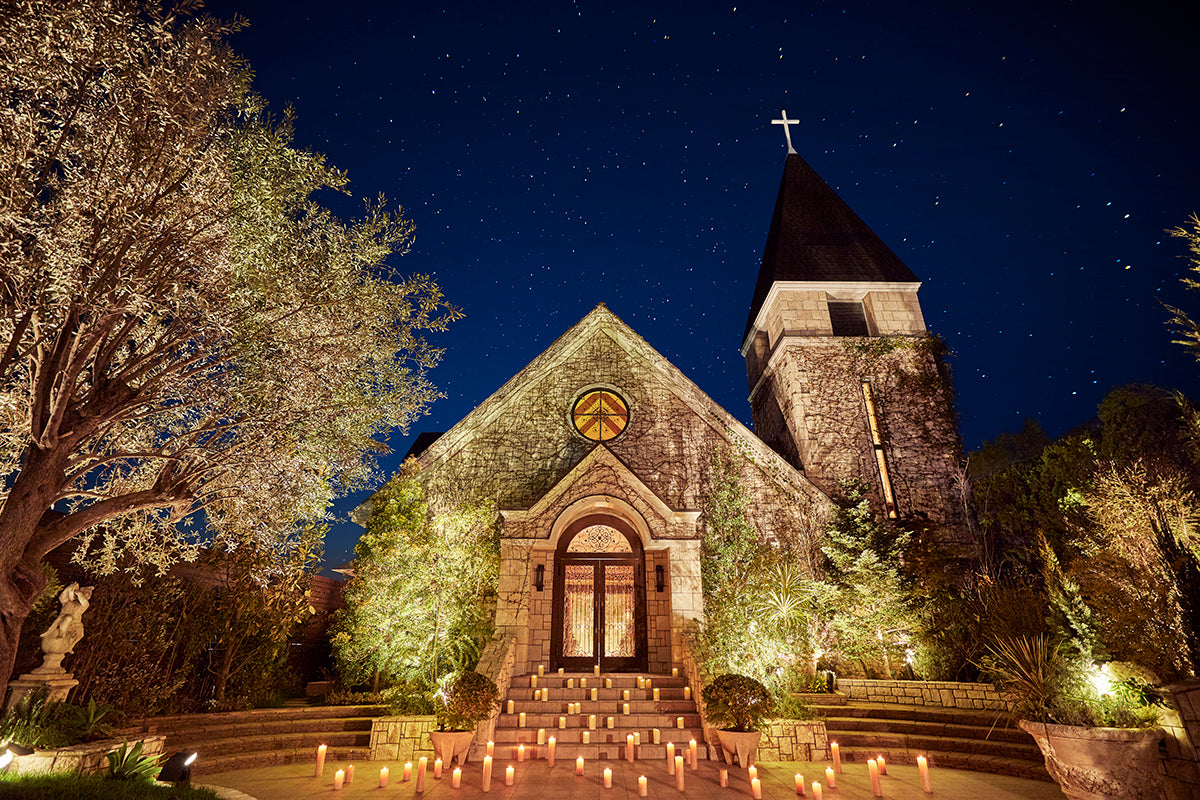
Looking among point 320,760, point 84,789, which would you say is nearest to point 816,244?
point 320,760

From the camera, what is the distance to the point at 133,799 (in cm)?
476

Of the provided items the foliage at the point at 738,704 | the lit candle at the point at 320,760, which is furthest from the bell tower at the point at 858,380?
the lit candle at the point at 320,760

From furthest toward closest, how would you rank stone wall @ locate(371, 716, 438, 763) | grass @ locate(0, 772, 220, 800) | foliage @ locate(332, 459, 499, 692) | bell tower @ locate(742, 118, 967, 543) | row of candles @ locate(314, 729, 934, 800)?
bell tower @ locate(742, 118, 967, 543)
foliage @ locate(332, 459, 499, 692)
stone wall @ locate(371, 716, 438, 763)
row of candles @ locate(314, 729, 934, 800)
grass @ locate(0, 772, 220, 800)

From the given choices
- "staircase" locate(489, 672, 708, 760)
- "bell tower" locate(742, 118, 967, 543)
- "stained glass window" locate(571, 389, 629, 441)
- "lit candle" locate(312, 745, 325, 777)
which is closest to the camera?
"lit candle" locate(312, 745, 325, 777)

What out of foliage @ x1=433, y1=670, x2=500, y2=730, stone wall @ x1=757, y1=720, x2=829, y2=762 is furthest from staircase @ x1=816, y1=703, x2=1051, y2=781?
foliage @ x1=433, y1=670, x2=500, y2=730

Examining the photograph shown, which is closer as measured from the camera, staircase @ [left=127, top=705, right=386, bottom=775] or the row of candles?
the row of candles

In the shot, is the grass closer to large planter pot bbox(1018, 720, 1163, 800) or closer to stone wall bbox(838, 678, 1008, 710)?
large planter pot bbox(1018, 720, 1163, 800)

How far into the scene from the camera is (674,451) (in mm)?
13703

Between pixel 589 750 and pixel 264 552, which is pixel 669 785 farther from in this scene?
pixel 264 552

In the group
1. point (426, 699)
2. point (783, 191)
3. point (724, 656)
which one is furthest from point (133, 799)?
point (783, 191)

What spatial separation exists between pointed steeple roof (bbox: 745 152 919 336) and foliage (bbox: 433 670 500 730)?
1481 centimetres

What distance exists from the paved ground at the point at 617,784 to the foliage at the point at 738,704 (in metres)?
0.62

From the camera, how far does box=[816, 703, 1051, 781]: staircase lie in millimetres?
7477

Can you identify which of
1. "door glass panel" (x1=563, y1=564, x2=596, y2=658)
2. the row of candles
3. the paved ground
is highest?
"door glass panel" (x1=563, y1=564, x2=596, y2=658)
